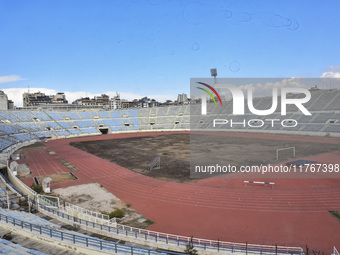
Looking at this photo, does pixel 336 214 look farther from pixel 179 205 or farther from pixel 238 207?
pixel 179 205

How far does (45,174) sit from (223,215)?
20752 millimetres

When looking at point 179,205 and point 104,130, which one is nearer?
point 179,205

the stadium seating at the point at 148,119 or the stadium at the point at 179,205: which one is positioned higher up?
the stadium seating at the point at 148,119

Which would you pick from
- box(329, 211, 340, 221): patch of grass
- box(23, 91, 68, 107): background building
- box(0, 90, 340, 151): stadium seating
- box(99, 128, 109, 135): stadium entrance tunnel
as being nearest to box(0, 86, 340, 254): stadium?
box(329, 211, 340, 221): patch of grass

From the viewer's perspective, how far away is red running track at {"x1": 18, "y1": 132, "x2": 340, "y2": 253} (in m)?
13.0

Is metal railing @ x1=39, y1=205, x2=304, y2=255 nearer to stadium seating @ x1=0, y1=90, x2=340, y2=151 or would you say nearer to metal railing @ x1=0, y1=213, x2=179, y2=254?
metal railing @ x1=0, y1=213, x2=179, y2=254

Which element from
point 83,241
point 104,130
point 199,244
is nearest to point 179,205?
point 199,244

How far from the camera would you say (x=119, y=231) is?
39.8ft

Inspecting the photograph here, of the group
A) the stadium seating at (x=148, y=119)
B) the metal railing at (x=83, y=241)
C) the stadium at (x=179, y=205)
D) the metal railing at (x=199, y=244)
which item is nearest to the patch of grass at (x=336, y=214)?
the stadium at (x=179, y=205)

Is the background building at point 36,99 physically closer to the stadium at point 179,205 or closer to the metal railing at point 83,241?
the stadium at point 179,205

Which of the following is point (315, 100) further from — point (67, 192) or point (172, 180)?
point (67, 192)

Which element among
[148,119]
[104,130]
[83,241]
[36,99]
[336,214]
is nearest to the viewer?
[83,241]

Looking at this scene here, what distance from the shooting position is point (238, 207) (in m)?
16.8

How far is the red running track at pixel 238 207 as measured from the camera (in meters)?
13.0
